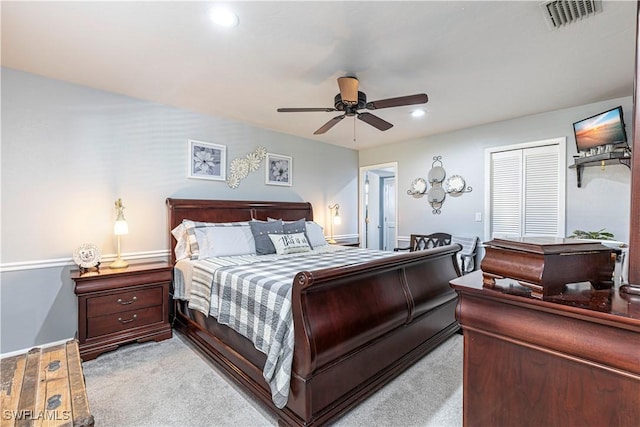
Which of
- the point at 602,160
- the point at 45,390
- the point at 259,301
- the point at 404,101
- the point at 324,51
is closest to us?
the point at 45,390

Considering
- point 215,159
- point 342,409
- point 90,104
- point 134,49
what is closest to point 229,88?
point 134,49

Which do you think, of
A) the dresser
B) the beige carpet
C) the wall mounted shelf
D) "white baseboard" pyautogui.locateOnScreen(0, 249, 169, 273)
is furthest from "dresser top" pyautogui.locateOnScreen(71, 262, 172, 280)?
the wall mounted shelf

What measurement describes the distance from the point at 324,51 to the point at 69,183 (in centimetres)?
277

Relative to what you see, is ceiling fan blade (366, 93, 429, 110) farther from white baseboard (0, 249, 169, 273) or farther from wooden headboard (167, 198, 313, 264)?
white baseboard (0, 249, 169, 273)

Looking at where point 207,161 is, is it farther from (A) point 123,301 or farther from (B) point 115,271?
(A) point 123,301

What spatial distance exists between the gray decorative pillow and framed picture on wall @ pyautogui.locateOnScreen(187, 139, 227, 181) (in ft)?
2.89

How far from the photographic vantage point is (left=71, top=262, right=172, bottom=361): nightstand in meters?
2.70

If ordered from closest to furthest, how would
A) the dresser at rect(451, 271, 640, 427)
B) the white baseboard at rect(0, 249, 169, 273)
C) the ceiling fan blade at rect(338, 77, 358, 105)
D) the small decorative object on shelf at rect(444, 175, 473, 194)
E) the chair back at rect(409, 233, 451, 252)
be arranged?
1. the dresser at rect(451, 271, 640, 427)
2. the ceiling fan blade at rect(338, 77, 358, 105)
3. the white baseboard at rect(0, 249, 169, 273)
4. the small decorative object on shelf at rect(444, 175, 473, 194)
5. the chair back at rect(409, 233, 451, 252)

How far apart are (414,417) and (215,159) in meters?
3.57

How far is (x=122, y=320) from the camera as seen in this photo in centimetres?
290

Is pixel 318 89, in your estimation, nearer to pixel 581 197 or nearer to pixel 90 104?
pixel 90 104

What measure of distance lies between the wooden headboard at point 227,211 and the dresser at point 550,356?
340 cm

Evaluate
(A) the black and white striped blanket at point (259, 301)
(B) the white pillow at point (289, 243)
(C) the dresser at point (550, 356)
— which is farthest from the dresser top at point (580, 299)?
(B) the white pillow at point (289, 243)

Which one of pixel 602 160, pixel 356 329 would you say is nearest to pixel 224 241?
pixel 356 329
